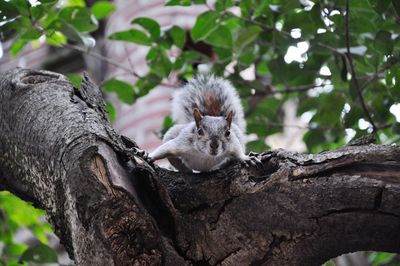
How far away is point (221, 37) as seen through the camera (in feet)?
7.95

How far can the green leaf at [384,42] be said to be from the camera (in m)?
1.89

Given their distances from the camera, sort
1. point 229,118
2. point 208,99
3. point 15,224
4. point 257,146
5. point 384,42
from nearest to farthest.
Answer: point 384,42 < point 229,118 < point 208,99 < point 257,146 < point 15,224

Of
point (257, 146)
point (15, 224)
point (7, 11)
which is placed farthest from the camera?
point (15, 224)

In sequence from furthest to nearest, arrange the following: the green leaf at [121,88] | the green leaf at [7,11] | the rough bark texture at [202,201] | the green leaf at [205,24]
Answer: the green leaf at [121,88] < the green leaf at [205,24] < the green leaf at [7,11] < the rough bark texture at [202,201]

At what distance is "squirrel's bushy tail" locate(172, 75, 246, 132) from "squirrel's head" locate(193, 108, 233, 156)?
0.19 metres

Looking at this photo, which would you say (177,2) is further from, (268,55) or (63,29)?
(268,55)

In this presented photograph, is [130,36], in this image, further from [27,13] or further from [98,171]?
[98,171]

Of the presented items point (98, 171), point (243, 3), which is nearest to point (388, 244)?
point (98, 171)

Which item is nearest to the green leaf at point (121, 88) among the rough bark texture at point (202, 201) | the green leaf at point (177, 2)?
the green leaf at point (177, 2)

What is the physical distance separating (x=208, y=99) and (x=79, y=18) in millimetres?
608

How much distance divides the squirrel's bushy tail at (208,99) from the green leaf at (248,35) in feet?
0.61

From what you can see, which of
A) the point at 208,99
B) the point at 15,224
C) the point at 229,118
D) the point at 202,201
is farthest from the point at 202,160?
the point at 15,224

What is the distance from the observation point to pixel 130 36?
2.45 meters

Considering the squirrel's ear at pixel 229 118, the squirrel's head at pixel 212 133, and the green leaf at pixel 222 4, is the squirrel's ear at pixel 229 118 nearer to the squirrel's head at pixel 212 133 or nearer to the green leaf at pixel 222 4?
the squirrel's head at pixel 212 133
